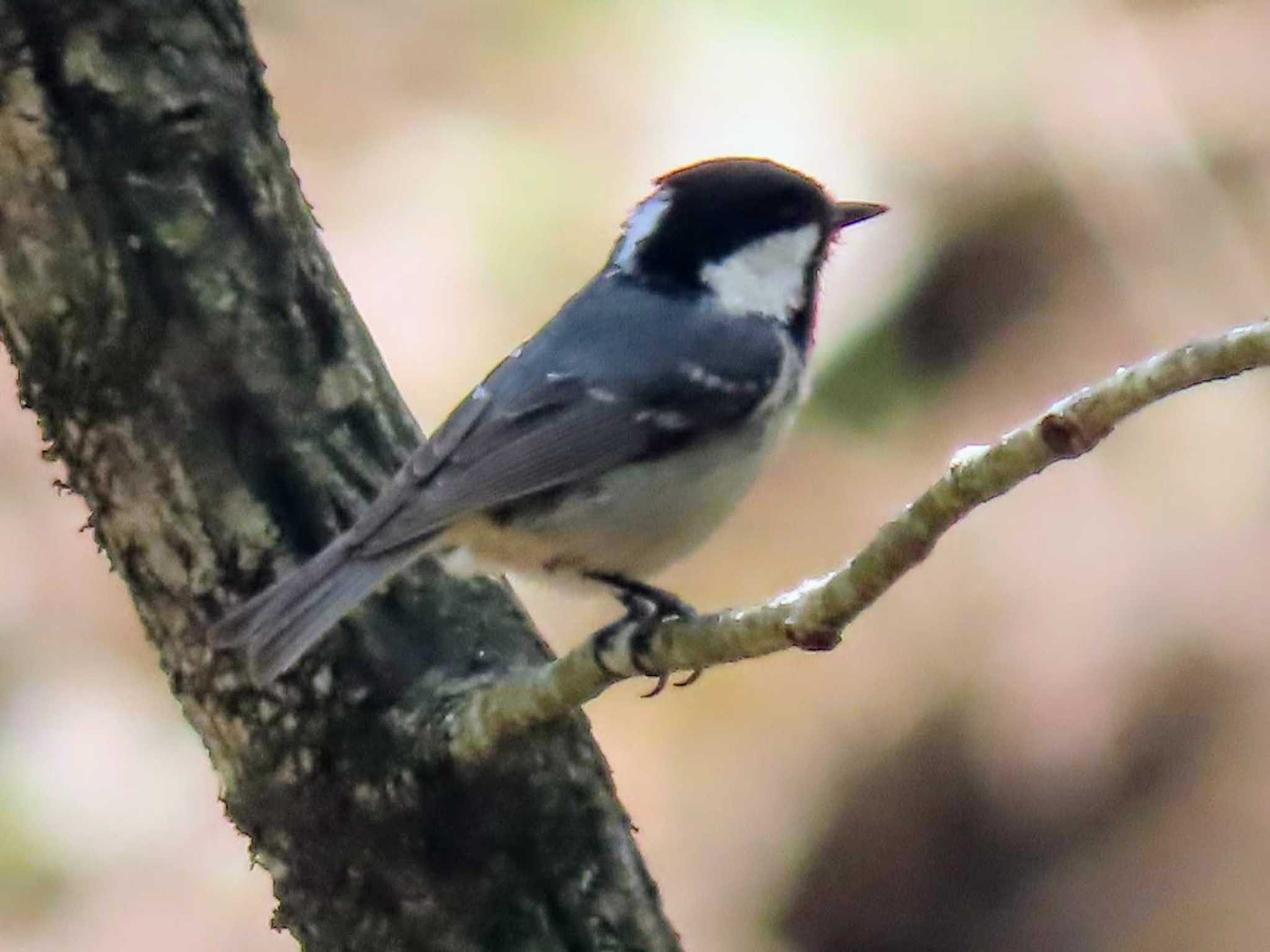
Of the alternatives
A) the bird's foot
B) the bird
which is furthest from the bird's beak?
the bird's foot

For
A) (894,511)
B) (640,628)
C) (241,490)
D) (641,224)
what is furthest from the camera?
(894,511)

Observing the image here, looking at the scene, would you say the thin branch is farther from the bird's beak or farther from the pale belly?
the bird's beak

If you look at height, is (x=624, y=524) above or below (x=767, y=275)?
below

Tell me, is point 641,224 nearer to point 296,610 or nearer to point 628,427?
point 628,427

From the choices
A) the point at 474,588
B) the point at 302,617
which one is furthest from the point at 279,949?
the point at 302,617

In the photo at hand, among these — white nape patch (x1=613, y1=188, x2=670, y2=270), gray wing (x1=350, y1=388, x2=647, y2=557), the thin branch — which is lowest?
the thin branch

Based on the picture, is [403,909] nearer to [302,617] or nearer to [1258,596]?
[302,617]

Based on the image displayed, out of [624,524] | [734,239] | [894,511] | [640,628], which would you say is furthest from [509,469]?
[894,511]
